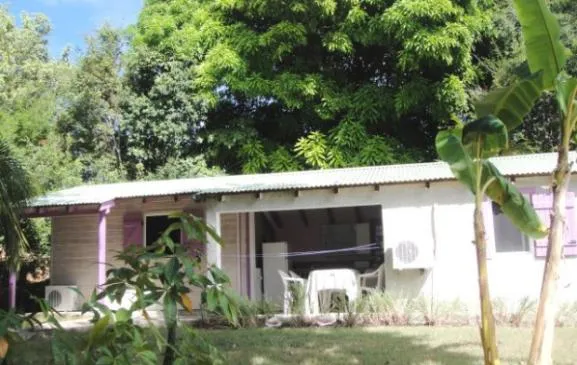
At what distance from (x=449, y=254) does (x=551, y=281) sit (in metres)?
6.51

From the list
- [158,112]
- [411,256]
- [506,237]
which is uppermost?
[158,112]

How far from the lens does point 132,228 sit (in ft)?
47.2

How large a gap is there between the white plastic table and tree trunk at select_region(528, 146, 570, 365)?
6408 millimetres

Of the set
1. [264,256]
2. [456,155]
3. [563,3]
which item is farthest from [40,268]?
[563,3]

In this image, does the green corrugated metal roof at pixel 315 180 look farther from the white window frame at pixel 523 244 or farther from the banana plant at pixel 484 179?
the banana plant at pixel 484 179

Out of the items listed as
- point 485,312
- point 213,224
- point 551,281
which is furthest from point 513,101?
Result: point 213,224

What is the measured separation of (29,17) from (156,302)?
2937 cm

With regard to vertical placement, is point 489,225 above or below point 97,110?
below

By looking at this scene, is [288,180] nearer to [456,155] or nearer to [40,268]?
[456,155]

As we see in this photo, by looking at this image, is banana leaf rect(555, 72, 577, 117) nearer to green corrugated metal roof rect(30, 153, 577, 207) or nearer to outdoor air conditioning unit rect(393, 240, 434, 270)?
green corrugated metal roof rect(30, 153, 577, 207)

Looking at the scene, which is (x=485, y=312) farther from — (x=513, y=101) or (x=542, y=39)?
(x=542, y=39)

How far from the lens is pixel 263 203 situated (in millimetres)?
12609

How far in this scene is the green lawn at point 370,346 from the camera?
7566 millimetres

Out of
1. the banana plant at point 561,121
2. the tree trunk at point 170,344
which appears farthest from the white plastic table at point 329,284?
the tree trunk at point 170,344
